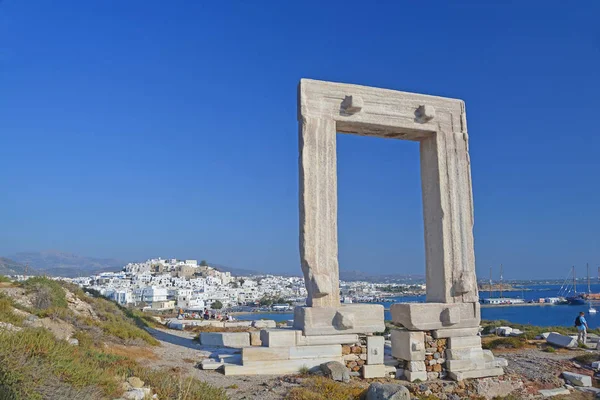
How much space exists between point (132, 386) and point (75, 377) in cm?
117

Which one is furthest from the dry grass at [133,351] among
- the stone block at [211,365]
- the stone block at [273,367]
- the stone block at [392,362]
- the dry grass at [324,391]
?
the stone block at [392,362]

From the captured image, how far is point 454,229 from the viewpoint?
412 inches

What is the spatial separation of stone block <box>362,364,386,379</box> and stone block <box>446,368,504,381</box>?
144 centimetres

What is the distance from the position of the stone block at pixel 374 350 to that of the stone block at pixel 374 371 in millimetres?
75

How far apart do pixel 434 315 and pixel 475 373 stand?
1380 millimetres

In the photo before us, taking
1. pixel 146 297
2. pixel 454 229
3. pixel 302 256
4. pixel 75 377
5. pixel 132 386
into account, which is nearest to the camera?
pixel 75 377

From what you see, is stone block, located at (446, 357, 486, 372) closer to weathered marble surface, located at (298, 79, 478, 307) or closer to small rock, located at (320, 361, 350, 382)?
weathered marble surface, located at (298, 79, 478, 307)

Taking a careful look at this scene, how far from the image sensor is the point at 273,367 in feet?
29.2

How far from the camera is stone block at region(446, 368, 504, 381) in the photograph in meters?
9.71

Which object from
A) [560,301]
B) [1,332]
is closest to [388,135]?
[1,332]

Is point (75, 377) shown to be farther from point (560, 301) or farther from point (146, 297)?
point (560, 301)

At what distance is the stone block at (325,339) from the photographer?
29.7 feet

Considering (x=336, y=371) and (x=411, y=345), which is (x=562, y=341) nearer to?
(x=411, y=345)

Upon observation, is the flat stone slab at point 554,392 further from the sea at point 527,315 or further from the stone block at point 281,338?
the sea at point 527,315
